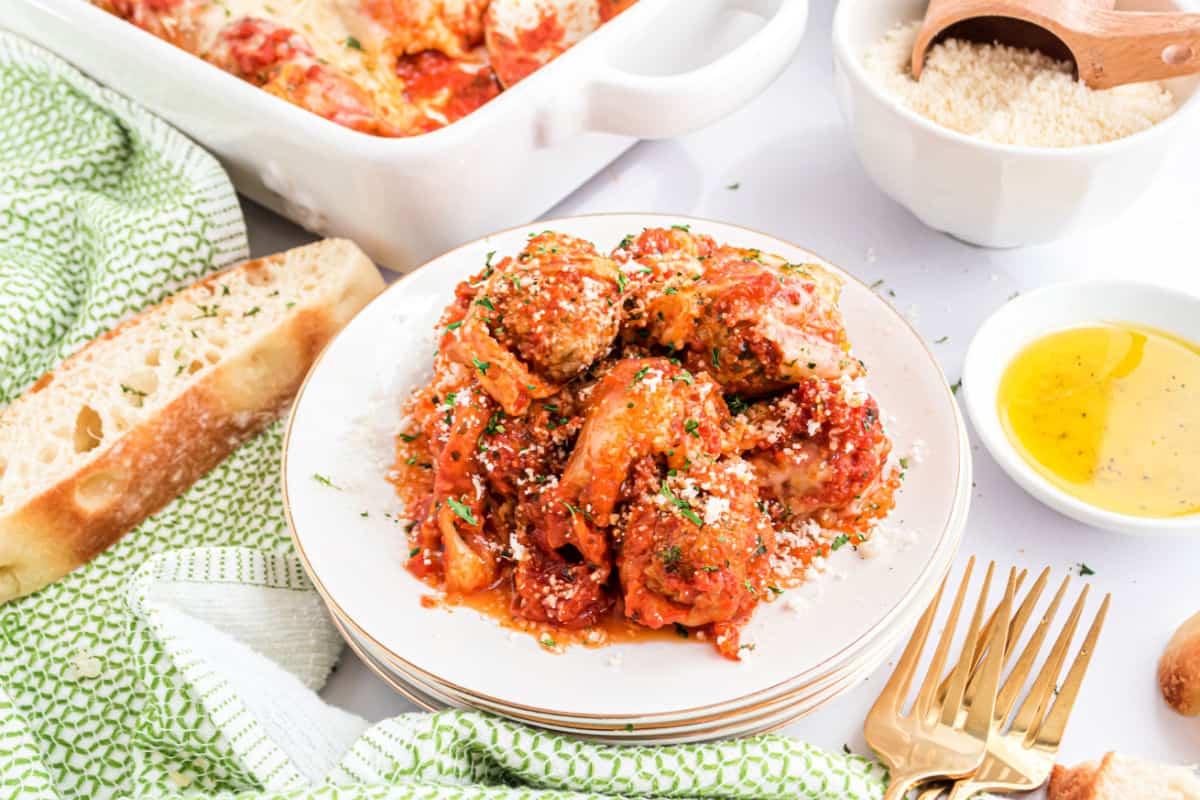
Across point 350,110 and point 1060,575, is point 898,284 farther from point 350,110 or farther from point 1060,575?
point 350,110

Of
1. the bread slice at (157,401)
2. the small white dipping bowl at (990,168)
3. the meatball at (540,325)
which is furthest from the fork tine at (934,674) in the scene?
the bread slice at (157,401)

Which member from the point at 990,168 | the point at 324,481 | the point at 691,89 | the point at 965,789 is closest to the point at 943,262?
the point at 990,168

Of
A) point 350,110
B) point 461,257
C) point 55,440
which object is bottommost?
point 55,440

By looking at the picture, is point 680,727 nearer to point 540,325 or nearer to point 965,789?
point 965,789

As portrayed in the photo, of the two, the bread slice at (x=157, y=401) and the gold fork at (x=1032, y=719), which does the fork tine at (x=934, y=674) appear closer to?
the gold fork at (x=1032, y=719)

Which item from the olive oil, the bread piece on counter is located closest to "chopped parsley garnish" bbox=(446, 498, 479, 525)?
the olive oil

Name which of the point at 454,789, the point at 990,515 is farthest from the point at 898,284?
the point at 454,789
